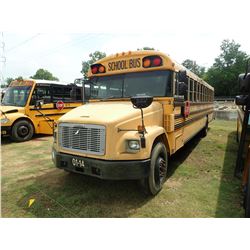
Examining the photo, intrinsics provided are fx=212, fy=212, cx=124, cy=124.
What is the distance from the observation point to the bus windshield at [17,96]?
8656 millimetres

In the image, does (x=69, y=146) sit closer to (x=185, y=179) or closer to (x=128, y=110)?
(x=128, y=110)

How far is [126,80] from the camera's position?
14.0 ft

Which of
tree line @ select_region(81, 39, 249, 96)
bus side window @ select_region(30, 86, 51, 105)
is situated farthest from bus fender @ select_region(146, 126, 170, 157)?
tree line @ select_region(81, 39, 249, 96)

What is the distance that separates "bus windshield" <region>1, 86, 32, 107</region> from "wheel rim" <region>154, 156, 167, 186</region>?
22.7 ft

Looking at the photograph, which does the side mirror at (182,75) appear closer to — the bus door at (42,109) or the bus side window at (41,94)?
the bus door at (42,109)

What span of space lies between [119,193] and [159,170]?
0.82 m

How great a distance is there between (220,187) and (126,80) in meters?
2.76

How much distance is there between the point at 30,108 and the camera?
865cm

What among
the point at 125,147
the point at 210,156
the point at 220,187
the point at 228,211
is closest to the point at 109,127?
the point at 125,147

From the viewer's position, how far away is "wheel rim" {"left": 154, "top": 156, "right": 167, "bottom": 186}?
142 inches

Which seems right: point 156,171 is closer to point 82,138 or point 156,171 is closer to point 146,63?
point 82,138

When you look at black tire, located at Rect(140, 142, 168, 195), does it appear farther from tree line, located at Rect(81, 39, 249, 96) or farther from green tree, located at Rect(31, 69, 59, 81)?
green tree, located at Rect(31, 69, 59, 81)

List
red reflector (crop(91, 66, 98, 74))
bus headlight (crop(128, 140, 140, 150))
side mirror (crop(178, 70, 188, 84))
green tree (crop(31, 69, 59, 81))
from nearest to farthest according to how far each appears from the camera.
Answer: bus headlight (crop(128, 140, 140, 150)) → side mirror (crop(178, 70, 188, 84)) → red reflector (crop(91, 66, 98, 74)) → green tree (crop(31, 69, 59, 81))

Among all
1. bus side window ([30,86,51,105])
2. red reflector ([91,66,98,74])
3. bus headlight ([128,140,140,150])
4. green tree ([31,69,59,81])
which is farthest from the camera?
green tree ([31,69,59,81])
